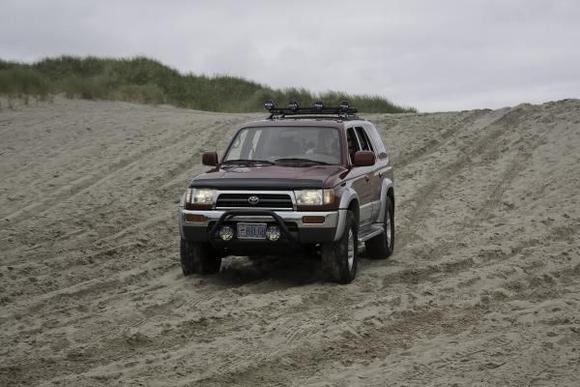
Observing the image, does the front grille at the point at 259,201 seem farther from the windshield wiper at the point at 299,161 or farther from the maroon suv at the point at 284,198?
the windshield wiper at the point at 299,161

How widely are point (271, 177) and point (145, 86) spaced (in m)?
24.7

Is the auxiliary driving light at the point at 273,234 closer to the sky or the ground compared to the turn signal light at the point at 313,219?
closer to the ground

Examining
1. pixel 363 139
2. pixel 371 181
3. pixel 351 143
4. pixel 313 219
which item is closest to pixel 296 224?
pixel 313 219

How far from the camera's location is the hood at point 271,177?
10.7 meters


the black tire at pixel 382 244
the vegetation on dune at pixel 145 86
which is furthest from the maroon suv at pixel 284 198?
the vegetation on dune at pixel 145 86

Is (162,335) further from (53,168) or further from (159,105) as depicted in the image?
(159,105)

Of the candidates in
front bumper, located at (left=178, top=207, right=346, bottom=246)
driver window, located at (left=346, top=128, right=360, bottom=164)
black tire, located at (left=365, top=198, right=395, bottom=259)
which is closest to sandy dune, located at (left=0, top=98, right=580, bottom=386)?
black tire, located at (left=365, top=198, right=395, bottom=259)

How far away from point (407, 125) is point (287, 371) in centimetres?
1777

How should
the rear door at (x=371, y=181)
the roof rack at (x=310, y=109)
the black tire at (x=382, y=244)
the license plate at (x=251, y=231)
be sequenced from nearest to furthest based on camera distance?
1. the license plate at (x=251, y=231)
2. the rear door at (x=371, y=181)
3. the roof rack at (x=310, y=109)
4. the black tire at (x=382, y=244)

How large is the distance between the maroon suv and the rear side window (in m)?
0.31

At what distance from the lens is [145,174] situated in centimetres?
2023

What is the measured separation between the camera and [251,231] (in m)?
10.7

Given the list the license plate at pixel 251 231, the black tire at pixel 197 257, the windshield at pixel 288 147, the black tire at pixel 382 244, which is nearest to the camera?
the license plate at pixel 251 231

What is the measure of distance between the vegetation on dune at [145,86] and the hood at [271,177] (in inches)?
790
